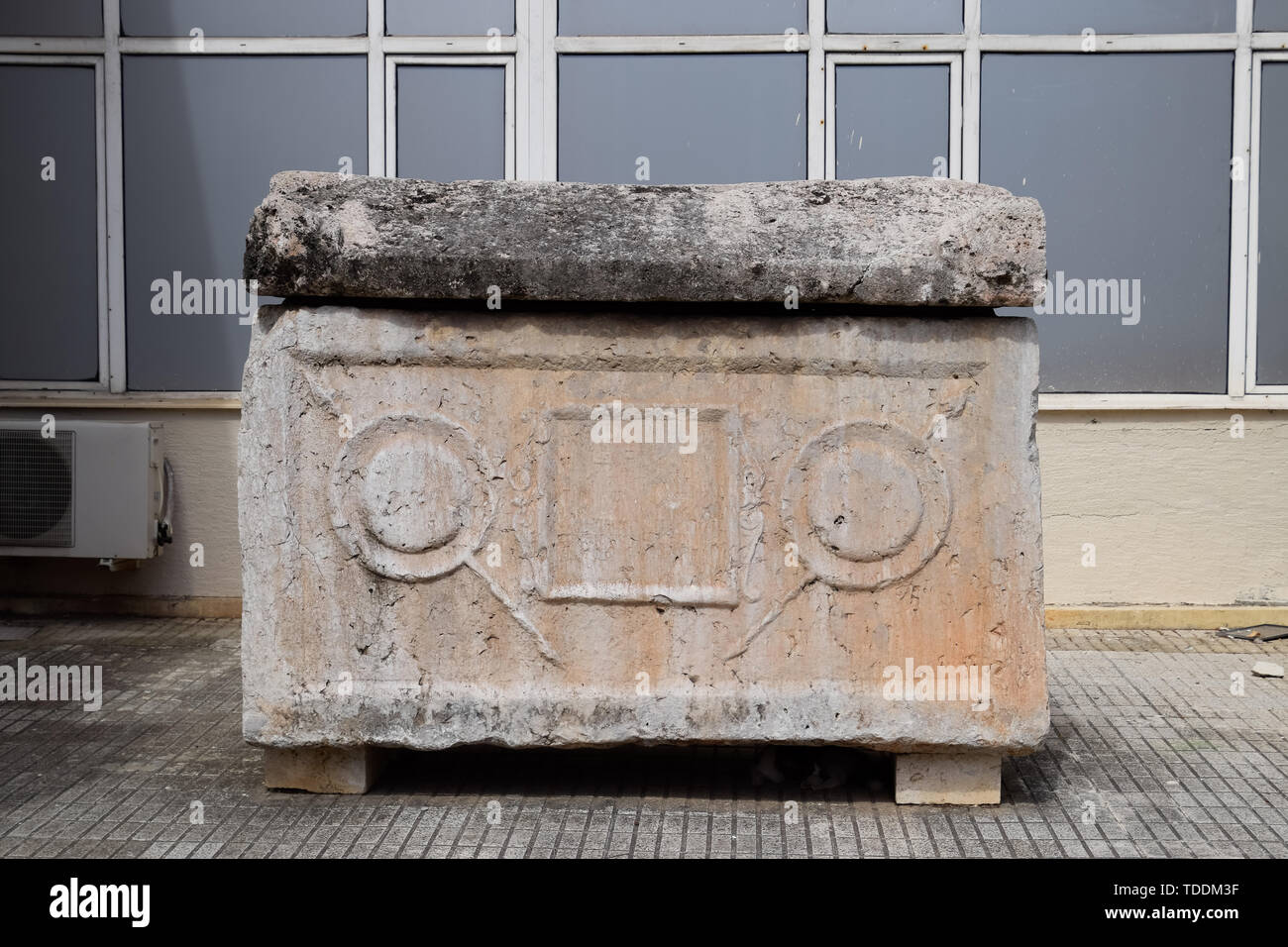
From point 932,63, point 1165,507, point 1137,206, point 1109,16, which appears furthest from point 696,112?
point 1165,507

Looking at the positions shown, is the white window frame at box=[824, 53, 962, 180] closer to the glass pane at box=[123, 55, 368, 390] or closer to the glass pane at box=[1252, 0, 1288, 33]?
the glass pane at box=[1252, 0, 1288, 33]

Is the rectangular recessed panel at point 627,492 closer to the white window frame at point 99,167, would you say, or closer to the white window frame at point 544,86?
the white window frame at point 544,86

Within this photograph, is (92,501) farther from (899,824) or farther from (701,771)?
(899,824)

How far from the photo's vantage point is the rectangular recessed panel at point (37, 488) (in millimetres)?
5496

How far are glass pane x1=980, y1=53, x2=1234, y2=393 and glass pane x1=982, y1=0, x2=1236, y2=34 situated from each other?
12cm

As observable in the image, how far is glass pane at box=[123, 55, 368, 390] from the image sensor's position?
5.68 metres

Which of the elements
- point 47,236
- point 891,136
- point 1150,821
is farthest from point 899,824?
point 47,236

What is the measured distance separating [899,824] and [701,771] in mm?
657

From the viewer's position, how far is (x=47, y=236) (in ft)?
18.8

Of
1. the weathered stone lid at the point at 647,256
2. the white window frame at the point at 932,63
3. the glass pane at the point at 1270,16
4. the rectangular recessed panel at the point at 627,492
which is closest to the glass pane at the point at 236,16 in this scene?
the white window frame at the point at 932,63

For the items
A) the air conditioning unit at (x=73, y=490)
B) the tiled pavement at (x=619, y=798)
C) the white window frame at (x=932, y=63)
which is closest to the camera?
the tiled pavement at (x=619, y=798)

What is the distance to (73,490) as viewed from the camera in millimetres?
5500

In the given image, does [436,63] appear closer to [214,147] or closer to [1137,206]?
[214,147]

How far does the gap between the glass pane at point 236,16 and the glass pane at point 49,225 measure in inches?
13.4
